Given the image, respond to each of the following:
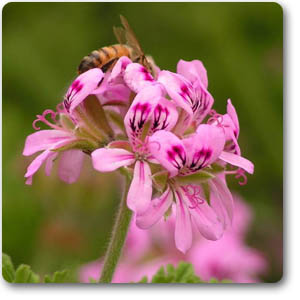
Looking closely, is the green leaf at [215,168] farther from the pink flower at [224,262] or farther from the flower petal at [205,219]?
the pink flower at [224,262]

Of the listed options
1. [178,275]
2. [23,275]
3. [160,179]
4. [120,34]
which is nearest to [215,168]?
[160,179]

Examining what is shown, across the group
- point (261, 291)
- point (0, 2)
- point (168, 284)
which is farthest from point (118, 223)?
point (0, 2)

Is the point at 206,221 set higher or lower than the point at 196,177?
lower

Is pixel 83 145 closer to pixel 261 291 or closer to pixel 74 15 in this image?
pixel 261 291

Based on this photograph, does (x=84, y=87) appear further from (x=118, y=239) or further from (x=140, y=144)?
(x=118, y=239)
